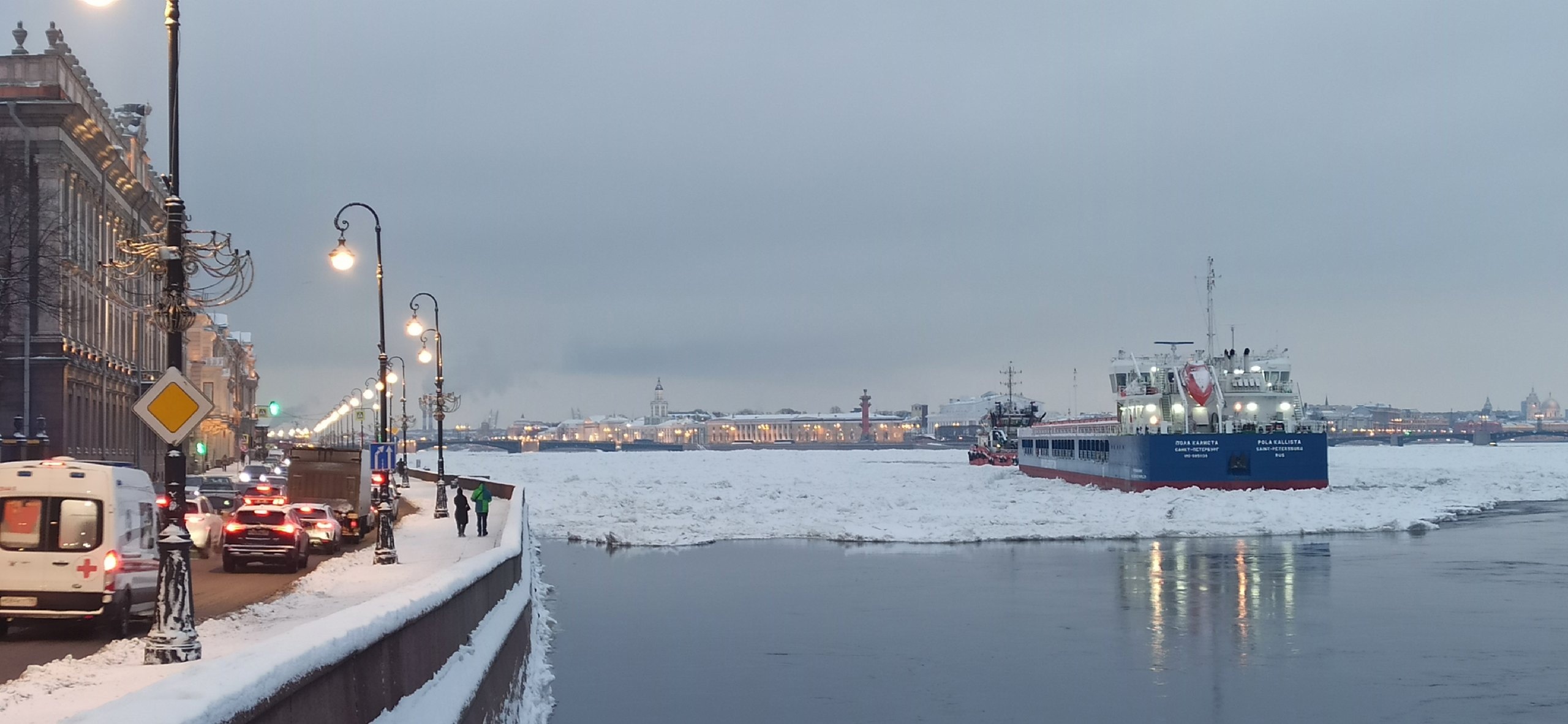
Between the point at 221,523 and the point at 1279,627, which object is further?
the point at 221,523

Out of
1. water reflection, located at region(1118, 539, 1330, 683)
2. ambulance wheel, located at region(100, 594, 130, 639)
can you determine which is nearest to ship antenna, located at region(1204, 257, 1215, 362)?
water reflection, located at region(1118, 539, 1330, 683)

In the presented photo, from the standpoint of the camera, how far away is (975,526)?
60562 mm

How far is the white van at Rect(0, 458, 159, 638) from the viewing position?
18.4 m

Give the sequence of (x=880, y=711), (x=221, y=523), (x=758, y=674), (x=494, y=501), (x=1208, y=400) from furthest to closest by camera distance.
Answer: (x=1208, y=400)
(x=494, y=501)
(x=221, y=523)
(x=758, y=674)
(x=880, y=711)

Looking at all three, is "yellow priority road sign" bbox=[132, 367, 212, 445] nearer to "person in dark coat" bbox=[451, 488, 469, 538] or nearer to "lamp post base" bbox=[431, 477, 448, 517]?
"person in dark coat" bbox=[451, 488, 469, 538]

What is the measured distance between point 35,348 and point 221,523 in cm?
2970

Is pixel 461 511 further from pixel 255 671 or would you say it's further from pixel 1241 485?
pixel 1241 485

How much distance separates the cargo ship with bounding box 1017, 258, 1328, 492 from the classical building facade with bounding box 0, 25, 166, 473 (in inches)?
2020

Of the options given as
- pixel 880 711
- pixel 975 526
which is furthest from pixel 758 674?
pixel 975 526

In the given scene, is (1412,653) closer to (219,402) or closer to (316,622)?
(316,622)

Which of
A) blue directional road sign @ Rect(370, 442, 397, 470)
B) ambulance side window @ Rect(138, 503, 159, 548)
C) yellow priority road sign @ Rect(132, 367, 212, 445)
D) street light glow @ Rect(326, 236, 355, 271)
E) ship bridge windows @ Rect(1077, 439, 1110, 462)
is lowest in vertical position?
ship bridge windows @ Rect(1077, 439, 1110, 462)

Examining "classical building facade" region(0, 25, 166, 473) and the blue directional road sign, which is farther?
"classical building facade" region(0, 25, 166, 473)

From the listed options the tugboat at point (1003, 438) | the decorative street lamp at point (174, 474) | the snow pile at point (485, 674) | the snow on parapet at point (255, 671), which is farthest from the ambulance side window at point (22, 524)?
the tugboat at point (1003, 438)

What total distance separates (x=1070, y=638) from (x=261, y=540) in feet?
54.9
